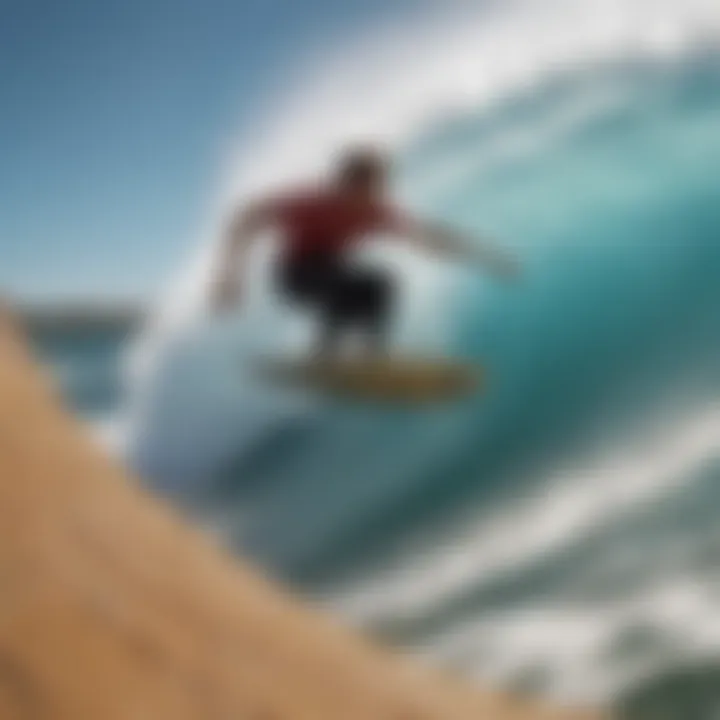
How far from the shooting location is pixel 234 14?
113 cm

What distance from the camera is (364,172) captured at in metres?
1.08

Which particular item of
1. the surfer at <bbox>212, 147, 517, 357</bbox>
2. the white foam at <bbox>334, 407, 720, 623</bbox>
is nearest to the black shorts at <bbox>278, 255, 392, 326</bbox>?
the surfer at <bbox>212, 147, 517, 357</bbox>

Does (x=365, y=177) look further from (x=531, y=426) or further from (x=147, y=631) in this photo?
(x=147, y=631)

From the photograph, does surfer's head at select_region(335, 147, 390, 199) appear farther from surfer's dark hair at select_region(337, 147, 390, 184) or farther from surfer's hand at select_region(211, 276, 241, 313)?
surfer's hand at select_region(211, 276, 241, 313)

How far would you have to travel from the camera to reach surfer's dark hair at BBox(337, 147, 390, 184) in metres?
1.07

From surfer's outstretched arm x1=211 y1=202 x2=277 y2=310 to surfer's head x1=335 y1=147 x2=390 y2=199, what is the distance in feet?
0.20

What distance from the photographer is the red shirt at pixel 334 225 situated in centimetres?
106

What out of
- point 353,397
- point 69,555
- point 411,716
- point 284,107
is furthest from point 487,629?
point 284,107

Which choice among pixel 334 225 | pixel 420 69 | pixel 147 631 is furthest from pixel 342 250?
pixel 147 631

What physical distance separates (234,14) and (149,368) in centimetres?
30

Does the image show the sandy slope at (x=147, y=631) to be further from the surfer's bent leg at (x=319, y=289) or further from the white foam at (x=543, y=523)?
the surfer's bent leg at (x=319, y=289)

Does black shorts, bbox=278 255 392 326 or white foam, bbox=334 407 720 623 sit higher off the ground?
black shorts, bbox=278 255 392 326

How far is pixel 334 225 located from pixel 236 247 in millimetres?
81

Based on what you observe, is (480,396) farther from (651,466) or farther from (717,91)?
(717,91)
